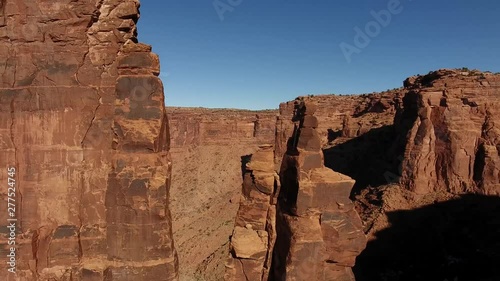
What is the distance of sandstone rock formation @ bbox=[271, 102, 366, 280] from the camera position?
1195cm

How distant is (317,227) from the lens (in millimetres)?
12188

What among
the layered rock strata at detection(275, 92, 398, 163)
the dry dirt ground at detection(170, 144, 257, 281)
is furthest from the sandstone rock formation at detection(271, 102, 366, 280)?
the layered rock strata at detection(275, 92, 398, 163)

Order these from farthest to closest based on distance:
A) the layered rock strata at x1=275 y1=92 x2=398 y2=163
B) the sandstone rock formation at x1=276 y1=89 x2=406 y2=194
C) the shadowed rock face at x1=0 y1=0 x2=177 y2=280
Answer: the layered rock strata at x1=275 y1=92 x2=398 y2=163, the sandstone rock formation at x1=276 y1=89 x2=406 y2=194, the shadowed rock face at x1=0 y1=0 x2=177 y2=280

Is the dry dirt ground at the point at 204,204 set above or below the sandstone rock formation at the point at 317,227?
below

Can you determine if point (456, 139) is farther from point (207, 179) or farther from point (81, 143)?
point (207, 179)

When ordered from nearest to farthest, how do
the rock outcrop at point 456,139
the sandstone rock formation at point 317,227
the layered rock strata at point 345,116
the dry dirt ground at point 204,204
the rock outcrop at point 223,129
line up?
the sandstone rock formation at point 317,227 < the rock outcrop at point 456,139 < the dry dirt ground at point 204,204 < the layered rock strata at point 345,116 < the rock outcrop at point 223,129

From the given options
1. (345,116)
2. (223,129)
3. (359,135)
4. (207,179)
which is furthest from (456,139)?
(223,129)

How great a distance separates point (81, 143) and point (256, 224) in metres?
7.88

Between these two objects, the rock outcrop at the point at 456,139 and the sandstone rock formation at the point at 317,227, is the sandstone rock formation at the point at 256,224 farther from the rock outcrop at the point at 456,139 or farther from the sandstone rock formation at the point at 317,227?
the rock outcrop at the point at 456,139

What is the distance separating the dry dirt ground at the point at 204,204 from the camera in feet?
120

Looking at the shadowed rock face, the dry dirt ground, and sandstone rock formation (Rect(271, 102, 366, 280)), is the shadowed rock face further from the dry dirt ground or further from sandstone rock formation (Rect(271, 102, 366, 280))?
the dry dirt ground

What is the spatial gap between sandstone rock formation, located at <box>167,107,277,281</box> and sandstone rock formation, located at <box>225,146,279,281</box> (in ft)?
67.9

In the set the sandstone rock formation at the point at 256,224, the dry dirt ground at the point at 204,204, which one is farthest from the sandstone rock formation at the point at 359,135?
the sandstone rock formation at the point at 256,224

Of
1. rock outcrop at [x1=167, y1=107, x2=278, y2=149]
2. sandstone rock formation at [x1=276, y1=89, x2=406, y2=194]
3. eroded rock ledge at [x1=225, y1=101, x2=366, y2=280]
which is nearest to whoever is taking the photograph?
eroded rock ledge at [x1=225, y1=101, x2=366, y2=280]
